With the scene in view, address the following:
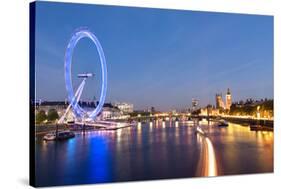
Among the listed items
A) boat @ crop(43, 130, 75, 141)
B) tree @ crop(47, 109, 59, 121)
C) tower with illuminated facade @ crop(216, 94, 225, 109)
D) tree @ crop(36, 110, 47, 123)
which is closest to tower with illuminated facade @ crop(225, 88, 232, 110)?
tower with illuminated facade @ crop(216, 94, 225, 109)

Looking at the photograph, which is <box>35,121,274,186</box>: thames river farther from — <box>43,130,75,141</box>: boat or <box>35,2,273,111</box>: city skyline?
<box>35,2,273,111</box>: city skyline

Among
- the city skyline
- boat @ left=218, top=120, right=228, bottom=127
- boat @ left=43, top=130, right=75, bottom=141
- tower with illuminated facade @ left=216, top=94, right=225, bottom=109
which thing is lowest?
boat @ left=43, top=130, right=75, bottom=141

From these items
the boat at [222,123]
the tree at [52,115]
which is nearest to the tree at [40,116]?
the tree at [52,115]

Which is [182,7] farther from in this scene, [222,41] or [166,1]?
[222,41]

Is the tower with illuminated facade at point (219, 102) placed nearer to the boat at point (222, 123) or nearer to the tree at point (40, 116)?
the boat at point (222, 123)

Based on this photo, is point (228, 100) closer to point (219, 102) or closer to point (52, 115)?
point (219, 102)

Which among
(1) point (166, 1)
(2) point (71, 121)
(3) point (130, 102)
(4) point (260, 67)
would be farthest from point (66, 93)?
(4) point (260, 67)

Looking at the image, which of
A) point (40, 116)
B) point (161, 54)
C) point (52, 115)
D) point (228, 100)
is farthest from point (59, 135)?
point (228, 100)
